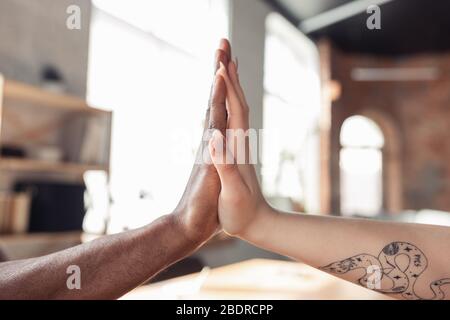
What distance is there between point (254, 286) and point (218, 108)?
655 millimetres

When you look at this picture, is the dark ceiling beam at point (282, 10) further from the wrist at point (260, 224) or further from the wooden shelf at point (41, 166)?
the wrist at point (260, 224)

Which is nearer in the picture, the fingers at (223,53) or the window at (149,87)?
the fingers at (223,53)

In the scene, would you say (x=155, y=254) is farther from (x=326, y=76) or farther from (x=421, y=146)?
(x=421, y=146)

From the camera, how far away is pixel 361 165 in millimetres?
6723

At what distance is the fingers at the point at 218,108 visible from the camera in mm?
863

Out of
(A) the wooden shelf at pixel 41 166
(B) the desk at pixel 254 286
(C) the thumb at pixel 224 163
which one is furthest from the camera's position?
(A) the wooden shelf at pixel 41 166

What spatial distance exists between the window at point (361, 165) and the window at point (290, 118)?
847mm

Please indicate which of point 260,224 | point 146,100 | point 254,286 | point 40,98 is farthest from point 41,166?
point 260,224

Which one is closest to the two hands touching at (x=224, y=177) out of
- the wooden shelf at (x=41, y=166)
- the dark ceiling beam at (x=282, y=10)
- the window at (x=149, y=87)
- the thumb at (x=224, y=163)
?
the thumb at (x=224, y=163)

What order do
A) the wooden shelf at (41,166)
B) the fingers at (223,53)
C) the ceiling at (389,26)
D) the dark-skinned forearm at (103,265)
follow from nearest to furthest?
the dark-skinned forearm at (103,265) < the fingers at (223,53) < the wooden shelf at (41,166) < the ceiling at (389,26)

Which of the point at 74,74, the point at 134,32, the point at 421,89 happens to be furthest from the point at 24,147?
the point at 421,89

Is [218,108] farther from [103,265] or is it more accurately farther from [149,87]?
[149,87]

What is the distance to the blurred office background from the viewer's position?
1918 millimetres

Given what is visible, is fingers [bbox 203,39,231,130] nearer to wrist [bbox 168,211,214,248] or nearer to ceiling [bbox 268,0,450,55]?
wrist [bbox 168,211,214,248]
